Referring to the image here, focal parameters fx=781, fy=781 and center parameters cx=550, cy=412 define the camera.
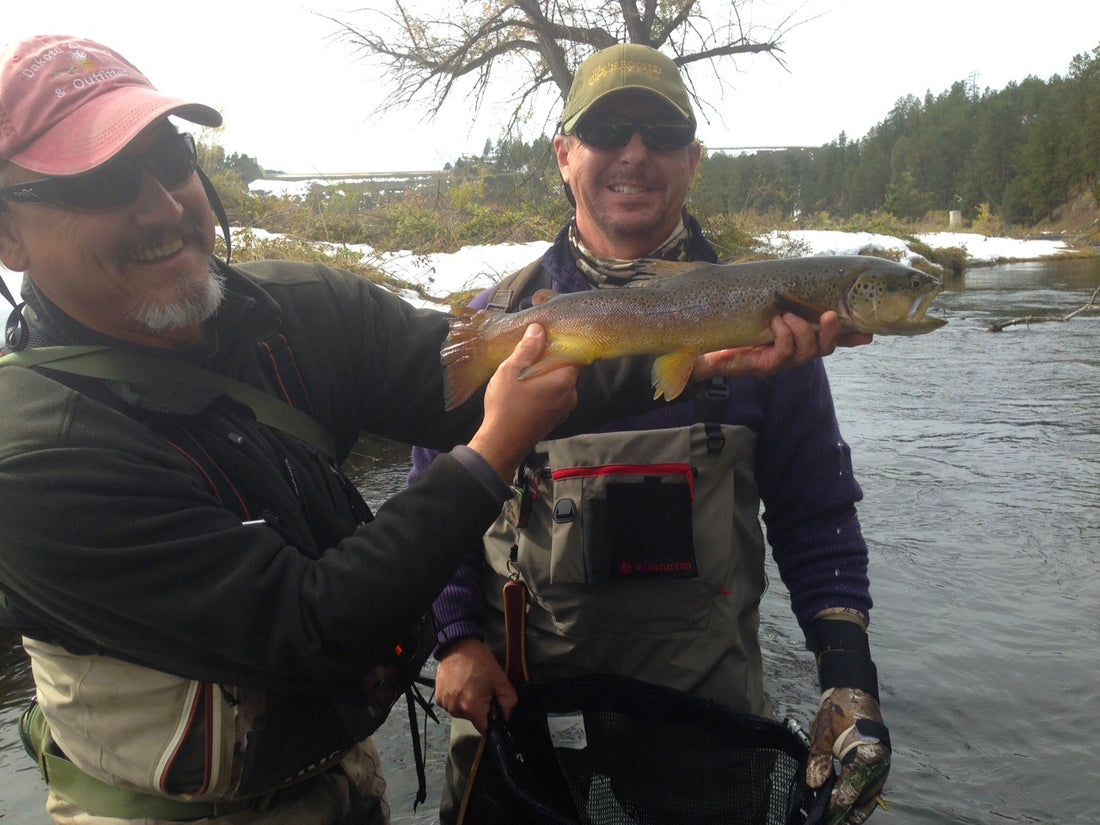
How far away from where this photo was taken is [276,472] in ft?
5.58

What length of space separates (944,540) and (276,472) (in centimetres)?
486

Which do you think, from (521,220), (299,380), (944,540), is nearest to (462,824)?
(299,380)

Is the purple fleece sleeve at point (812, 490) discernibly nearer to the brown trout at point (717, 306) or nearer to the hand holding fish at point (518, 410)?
the brown trout at point (717, 306)

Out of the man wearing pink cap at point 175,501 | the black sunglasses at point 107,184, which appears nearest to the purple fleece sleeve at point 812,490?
the man wearing pink cap at point 175,501

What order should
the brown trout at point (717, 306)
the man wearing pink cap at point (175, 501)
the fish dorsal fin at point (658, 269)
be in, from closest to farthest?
the man wearing pink cap at point (175, 501) < the brown trout at point (717, 306) < the fish dorsal fin at point (658, 269)

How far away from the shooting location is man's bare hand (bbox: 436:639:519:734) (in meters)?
2.21

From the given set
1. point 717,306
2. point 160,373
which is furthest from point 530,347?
point 160,373

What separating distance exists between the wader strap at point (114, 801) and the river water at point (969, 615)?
1.71 meters

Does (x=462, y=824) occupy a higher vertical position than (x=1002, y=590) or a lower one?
higher

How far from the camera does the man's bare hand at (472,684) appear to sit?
2215 millimetres

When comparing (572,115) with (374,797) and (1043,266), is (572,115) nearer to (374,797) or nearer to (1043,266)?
(374,797)

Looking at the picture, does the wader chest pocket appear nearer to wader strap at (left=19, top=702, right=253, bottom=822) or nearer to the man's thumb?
the man's thumb

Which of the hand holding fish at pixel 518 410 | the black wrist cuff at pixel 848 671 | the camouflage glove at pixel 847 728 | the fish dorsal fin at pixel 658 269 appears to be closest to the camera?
the hand holding fish at pixel 518 410

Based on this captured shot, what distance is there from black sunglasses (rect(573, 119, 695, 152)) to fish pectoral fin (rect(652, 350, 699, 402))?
2.61 feet
